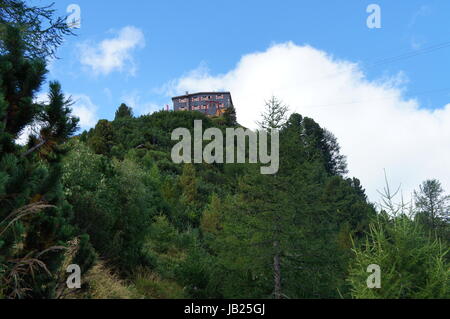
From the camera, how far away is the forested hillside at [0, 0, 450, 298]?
495cm

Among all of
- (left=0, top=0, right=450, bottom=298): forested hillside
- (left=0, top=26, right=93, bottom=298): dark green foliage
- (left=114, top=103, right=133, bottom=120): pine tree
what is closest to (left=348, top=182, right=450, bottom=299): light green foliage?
(left=0, top=0, right=450, bottom=298): forested hillside

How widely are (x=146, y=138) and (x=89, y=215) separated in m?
47.1

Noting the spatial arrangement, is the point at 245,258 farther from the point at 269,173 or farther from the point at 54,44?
the point at 54,44

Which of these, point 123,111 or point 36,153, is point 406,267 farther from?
point 123,111

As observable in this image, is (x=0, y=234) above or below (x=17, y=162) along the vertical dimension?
below

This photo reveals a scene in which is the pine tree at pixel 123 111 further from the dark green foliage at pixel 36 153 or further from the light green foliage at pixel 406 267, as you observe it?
the light green foliage at pixel 406 267

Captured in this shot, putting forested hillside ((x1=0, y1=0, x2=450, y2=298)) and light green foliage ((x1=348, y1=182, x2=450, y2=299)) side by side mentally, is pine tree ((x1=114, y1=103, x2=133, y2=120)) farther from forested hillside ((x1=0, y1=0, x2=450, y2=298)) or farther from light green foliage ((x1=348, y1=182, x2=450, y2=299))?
light green foliage ((x1=348, y1=182, x2=450, y2=299))

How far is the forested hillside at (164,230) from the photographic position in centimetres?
495

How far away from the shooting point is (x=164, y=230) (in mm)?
21766

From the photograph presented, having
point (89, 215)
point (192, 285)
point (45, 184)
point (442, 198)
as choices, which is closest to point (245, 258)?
point (192, 285)

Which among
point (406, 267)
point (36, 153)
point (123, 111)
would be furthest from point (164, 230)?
point (123, 111)
